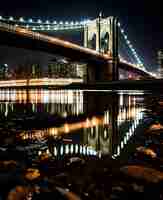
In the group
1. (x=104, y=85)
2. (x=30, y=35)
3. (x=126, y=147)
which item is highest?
(x=30, y=35)

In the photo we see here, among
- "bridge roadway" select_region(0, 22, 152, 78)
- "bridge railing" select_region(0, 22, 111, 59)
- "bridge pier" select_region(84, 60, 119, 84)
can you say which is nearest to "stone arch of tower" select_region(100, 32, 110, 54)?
"bridge pier" select_region(84, 60, 119, 84)

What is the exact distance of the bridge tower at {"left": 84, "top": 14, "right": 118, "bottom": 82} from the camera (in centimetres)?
3500

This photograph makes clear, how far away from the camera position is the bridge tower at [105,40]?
35.0 metres

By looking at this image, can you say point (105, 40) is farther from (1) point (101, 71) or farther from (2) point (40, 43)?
(2) point (40, 43)

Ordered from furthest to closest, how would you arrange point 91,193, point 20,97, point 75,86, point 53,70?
point 53,70
point 20,97
point 75,86
point 91,193

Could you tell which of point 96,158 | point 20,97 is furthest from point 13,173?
point 20,97

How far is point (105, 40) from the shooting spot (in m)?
46.0

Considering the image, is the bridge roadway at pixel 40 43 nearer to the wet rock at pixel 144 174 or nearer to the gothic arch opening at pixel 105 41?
the gothic arch opening at pixel 105 41

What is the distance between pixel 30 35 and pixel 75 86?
13.0m

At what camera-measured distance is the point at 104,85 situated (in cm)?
2647

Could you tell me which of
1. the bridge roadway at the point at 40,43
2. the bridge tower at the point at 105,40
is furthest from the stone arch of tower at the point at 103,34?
the bridge roadway at the point at 40,43

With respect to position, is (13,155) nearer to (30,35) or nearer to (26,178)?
(26,178)

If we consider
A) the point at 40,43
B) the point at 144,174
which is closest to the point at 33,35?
the point at 40,43

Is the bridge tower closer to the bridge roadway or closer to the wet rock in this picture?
the bridge roadway
